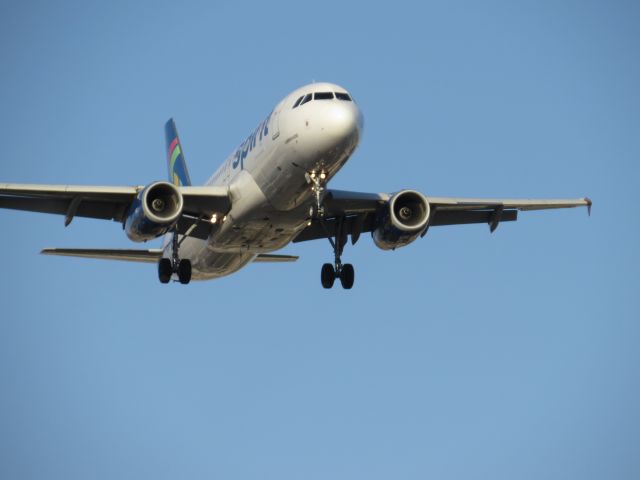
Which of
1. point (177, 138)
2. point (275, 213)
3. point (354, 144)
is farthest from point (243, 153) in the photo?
point (177, 138)

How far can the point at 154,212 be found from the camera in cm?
3753

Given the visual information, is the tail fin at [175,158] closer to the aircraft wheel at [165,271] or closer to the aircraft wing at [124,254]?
the aircraft wing at [124,254]

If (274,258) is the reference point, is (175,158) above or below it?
above

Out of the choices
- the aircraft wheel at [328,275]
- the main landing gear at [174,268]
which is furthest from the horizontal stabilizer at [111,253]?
the aircraft wheel at [328,275]

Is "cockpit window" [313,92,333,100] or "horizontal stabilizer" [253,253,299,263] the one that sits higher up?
"cockpit window" [313,92,333,100]

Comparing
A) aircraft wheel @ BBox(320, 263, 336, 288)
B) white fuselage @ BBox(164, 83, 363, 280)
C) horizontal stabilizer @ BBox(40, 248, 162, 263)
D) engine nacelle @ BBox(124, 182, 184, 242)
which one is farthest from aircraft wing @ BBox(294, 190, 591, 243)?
horizontal stabilizer @ BBox(40, 248, 162, 263)

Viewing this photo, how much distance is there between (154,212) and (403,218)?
8.37 metres

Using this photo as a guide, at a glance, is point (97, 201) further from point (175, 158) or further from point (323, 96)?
point (175, 158)

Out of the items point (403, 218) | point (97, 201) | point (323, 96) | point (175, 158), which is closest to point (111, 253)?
point (97, 201)

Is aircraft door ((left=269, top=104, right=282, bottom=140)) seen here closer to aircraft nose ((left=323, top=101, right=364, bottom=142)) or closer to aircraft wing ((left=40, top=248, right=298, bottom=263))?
aircraft nose ((left=323, top=101, right=364, bottom=142))

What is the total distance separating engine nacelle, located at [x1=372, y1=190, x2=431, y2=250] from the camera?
39.4 meters

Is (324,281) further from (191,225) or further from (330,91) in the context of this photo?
(330,91)

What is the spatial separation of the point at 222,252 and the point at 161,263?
2.19 meters

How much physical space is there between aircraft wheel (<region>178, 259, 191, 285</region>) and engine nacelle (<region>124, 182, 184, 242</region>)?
3.77 m
